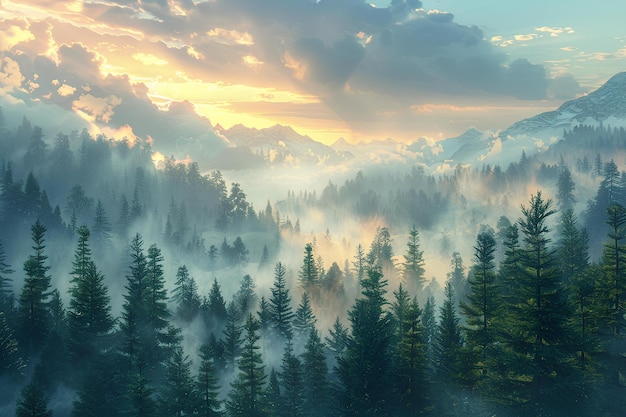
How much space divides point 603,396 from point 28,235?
145859 millimetres

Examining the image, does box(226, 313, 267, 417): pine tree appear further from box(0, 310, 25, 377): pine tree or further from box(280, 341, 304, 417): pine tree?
box(0, 310, 25, 377): pine tree

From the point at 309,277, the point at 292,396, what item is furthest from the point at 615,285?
the point at 309,277

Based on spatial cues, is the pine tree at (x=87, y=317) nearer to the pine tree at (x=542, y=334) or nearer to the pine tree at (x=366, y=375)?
the pine tree at (x=366, y=375)

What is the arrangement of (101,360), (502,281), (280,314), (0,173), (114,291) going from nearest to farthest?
(502,281) < (101,360) < (280,314) < (114,291) < (0,173)

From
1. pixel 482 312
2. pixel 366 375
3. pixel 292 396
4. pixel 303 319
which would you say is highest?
pixel 482 312

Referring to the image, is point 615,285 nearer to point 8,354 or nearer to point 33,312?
point 33,312

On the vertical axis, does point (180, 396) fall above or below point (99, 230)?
below

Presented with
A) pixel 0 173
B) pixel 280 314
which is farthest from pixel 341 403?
pixel 0 173

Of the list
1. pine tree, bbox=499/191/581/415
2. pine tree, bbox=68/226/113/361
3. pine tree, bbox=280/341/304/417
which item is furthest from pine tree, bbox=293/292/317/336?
pine tree, bbox=499/191/581/415

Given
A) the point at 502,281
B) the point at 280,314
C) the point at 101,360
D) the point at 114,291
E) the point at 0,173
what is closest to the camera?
the point at 502,281

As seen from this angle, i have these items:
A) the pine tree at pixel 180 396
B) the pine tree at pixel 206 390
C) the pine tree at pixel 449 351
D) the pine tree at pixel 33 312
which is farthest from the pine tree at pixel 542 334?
the pine tree at pixel 33 312

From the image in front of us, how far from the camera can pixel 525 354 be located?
3309cm

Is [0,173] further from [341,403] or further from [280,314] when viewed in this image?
[341,403]

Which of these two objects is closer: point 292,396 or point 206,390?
point 206,390
